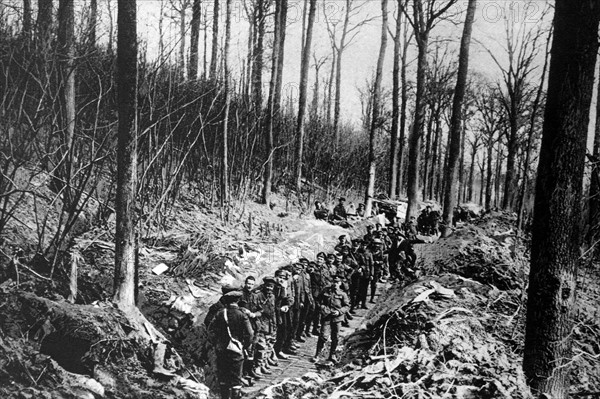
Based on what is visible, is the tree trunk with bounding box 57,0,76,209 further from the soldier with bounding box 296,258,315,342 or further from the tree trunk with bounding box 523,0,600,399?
the tree trunk with bounding box 523,0,600,399

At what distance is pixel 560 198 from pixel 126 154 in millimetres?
4690

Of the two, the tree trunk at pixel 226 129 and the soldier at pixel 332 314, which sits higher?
the tree trunk at pixel 226 129

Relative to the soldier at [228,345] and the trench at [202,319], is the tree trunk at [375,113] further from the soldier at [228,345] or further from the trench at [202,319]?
A: the soldier at [228,345]

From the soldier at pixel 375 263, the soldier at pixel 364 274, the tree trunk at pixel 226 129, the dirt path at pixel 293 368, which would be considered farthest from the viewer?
the tree trunk at pixel 226 129

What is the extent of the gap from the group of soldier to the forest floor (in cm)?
36

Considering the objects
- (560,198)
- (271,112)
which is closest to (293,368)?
(560,198)

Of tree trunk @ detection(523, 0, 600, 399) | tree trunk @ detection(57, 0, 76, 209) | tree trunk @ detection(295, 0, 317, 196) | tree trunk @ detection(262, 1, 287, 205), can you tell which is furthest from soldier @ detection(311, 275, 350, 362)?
tree trunk @ detection(295, 0, 317, 196)

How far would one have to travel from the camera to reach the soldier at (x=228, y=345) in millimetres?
5480

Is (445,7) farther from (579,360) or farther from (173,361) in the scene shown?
(173,361)

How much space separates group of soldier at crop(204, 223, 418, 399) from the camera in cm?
554

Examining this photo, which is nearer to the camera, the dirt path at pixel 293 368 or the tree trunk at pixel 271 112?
the dirt path at pixel 293 368

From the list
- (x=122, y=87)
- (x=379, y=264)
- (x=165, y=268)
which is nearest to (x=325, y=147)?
(x=379, y=264)

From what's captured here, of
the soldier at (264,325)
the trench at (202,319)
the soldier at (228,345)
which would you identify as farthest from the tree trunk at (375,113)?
the soldier at (228,345)

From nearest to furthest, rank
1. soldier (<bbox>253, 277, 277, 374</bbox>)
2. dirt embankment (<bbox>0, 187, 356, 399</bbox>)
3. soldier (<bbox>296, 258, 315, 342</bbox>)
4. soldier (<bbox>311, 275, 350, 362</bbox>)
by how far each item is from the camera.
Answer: dirt embankment (<bbox>0, 187, 356, 399</bbox>) < soldier (<bbox>253, 277, 277, 374</bbox>) < soldier (<bbox>311, 275, 350, 362</bbox>) < soldier (<bbox>296, 258, 315, 342</bbox>)
